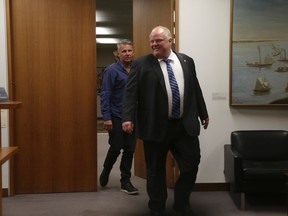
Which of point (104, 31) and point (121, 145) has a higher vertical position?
point (104, 31)

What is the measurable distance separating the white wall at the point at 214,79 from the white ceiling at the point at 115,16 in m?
2.88

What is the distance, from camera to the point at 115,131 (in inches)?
134

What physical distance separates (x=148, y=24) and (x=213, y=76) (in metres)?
1.00

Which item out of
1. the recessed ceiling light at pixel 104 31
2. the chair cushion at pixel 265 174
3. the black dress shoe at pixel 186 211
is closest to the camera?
the black dress shoe at pixel 186 211

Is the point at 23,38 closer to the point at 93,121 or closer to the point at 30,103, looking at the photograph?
the point at 30,103

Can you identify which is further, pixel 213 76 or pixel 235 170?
pixel 213 76

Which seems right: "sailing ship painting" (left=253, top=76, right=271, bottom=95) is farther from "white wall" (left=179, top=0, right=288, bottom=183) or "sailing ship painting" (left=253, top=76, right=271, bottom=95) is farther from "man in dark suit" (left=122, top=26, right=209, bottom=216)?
"man in dark suit" (left=122, top=26, right=209, bottom=216)

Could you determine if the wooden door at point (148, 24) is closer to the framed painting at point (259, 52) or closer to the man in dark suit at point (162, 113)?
the framed painting at point (259, 52)

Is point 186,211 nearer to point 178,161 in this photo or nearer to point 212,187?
point 178,161

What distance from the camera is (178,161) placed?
8.89 feet

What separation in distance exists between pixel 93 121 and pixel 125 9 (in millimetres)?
3696

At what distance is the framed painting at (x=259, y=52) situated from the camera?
330 cm

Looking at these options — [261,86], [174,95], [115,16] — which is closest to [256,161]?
[261,86]

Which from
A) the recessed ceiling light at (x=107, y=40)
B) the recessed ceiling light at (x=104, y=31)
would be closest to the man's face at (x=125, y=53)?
the recessed ceiling light at (x=104, y=31)
